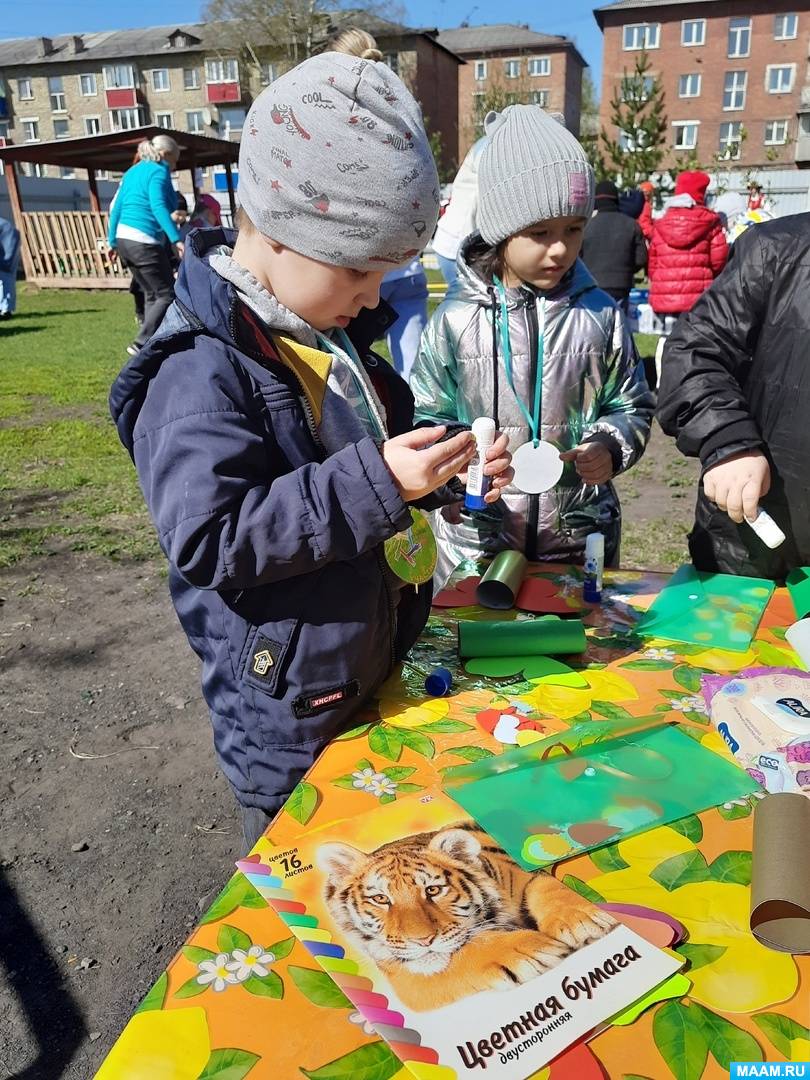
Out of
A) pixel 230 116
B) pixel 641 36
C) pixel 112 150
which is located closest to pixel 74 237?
pixel 112 150

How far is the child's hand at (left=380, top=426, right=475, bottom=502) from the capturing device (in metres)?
1.04

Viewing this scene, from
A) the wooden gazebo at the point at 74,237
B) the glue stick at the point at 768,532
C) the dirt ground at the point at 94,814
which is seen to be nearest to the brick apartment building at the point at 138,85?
the wooden gazebo at the point at 74,237

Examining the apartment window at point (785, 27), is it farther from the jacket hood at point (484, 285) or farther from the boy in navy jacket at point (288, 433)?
the boy in navy jacket at point (288, 433)

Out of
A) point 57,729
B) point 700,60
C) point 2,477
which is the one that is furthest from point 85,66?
point 57,729

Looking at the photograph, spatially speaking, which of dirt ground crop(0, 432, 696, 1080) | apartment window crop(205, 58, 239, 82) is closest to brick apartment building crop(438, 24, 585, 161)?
apartment window crop(205, 58, 239, 82)

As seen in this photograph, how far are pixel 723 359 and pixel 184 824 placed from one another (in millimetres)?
1798

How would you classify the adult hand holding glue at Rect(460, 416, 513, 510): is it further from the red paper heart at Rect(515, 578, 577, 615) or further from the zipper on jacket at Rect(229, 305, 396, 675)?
the red paper heart at Rect(515, 578, 577, 615)

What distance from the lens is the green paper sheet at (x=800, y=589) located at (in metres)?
1.57

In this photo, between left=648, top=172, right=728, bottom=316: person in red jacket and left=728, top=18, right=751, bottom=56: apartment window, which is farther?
left=728, top=18, right=751, bottom=56: apartment window

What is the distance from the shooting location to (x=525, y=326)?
1939 mm

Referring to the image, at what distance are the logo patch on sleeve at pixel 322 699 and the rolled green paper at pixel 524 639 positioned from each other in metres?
0.32

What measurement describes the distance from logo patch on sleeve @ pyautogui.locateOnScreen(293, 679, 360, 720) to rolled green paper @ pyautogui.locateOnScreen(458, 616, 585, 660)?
323 millimetres

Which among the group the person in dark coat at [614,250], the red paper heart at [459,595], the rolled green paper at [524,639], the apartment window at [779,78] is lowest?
the person in dark coat at [614,250]

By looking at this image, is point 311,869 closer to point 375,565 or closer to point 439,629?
point 375,565
